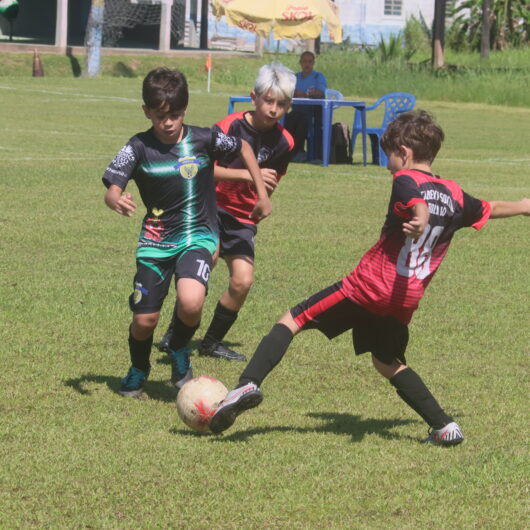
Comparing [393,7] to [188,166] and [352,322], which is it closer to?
[188,166]

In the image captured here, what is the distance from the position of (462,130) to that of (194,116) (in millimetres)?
6202

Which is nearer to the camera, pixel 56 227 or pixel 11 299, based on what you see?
pixel 11 299

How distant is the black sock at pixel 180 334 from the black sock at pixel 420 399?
48.4 inches

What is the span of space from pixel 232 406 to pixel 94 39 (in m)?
37.9

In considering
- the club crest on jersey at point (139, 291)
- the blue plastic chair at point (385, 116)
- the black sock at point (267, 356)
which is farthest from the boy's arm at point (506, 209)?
the blue plastic chair at point (385, 116)

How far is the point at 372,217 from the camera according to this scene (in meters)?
13.2

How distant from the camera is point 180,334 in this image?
6.21 metres

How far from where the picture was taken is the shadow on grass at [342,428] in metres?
5.53

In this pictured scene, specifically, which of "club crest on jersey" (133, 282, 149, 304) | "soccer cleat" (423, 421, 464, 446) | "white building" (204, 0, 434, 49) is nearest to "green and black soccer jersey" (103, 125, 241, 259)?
"club crest on jersey" (133, 282, 149, 304)

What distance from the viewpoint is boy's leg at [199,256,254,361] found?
7152mm

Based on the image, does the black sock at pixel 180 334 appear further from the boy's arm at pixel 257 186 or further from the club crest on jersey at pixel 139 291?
the boy's arm at pixel 257 186

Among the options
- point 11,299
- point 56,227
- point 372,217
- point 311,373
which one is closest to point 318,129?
point 372,217

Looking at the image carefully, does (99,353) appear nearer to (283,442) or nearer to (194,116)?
(283,442)

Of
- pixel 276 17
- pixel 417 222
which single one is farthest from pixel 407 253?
pixel 276 17
